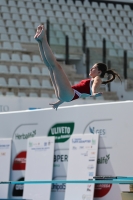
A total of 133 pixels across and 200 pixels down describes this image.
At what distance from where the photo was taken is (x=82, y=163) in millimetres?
9438

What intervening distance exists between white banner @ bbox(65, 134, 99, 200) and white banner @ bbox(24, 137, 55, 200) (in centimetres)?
50

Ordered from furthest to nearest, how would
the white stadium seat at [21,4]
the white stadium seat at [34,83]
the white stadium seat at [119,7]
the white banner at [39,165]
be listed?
the white stadium seat at [119,7] → the white stadium seat at [21,4] → the white stadium seat at [34,83] → the white banner at [39,165]

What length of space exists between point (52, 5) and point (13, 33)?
3602 millimetres

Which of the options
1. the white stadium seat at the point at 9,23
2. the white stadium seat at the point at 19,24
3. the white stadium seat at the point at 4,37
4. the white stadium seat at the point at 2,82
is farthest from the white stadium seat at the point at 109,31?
the white stadium seat at the point at 2,82

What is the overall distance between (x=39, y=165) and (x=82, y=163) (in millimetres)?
1052

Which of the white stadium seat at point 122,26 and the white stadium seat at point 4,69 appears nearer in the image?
the white stadium seat at point 4,69

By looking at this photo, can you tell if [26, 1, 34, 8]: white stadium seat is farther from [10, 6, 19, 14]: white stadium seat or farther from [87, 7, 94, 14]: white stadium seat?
[87, 7, 94, 14]: white stadium seat

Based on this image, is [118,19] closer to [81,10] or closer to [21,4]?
[81,10]

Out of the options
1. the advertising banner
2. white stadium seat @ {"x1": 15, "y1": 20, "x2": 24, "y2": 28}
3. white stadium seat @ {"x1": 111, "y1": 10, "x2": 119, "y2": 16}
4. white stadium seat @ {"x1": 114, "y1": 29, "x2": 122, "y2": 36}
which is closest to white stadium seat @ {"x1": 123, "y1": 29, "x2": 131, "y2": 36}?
white stadium seat @ {"x1": 114, "y1": 29, "x2": 122, "y2": 36}

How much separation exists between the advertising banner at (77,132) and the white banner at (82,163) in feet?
0.36

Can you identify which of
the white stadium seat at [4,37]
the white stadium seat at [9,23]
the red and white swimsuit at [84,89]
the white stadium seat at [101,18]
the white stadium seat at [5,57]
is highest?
the white stadium seat at [101,18]

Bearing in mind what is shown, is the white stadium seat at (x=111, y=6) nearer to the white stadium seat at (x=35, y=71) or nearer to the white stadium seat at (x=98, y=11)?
the white stadium seat at (x=98, y=11)

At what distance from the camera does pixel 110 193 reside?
902 cm

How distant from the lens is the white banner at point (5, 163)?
10.6m
